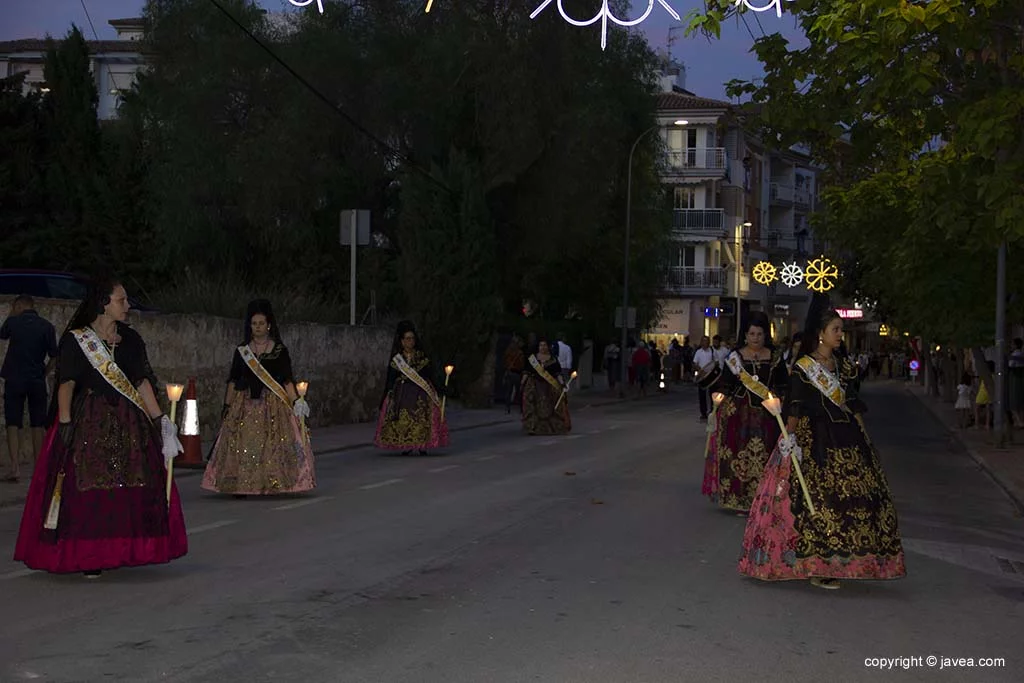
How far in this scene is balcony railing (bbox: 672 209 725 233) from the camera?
80375 mm

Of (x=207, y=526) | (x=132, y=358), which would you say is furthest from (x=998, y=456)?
(x=132, y=358)

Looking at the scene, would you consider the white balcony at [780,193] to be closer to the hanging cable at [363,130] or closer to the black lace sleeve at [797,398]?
the hanging cable at [363,130]

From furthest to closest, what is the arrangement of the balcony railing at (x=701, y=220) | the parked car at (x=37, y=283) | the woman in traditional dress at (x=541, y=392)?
the balcony railing at (x=701, y=220) → the woman in traditional dress at (x=541, y=392) → the parked car at (x=37, y=283)

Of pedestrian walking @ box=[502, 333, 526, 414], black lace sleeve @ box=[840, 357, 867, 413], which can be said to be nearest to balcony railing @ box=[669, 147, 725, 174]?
pedestrian walking @ box=[502, 333, 526, 414]

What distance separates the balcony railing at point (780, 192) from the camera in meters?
95.8

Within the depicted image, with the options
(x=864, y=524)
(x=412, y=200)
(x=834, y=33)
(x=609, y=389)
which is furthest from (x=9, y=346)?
(x=609, y=389)

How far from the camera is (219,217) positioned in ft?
117

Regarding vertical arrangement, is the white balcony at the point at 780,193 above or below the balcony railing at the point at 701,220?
above

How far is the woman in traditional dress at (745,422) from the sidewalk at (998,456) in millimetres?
3815

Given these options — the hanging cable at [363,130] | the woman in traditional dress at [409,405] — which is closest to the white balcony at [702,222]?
the hanging cable at [363,130]

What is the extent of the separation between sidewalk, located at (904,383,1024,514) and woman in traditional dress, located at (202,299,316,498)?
7.66m

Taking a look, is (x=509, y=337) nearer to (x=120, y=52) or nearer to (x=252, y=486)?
(x=252, y=486)

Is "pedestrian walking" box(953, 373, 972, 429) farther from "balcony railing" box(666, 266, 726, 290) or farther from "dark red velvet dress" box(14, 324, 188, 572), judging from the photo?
"balcony railing" box(666, 266, 726, 290)

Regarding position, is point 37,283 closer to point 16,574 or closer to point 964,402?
point 16,574
